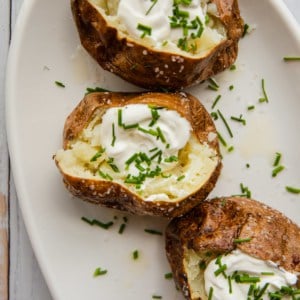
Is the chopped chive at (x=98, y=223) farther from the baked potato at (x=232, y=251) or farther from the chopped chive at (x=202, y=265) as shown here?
the chopped chive at (x=202, y=265)

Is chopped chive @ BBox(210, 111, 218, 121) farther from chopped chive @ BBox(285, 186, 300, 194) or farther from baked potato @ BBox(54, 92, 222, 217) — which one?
chopped chive @ BBox(285, 186, 300, 194)

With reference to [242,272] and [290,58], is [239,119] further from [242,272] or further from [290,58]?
[242,272]

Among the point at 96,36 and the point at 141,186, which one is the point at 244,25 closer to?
the point at 96,36

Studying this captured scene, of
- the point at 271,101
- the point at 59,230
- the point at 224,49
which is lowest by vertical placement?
the point at 59,230

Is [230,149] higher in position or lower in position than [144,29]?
lower

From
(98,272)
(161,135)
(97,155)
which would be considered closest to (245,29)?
(161,135)

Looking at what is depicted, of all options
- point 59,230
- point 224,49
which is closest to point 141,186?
point 59,230
